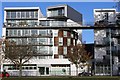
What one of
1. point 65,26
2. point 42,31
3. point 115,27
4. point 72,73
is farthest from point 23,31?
point 115,27

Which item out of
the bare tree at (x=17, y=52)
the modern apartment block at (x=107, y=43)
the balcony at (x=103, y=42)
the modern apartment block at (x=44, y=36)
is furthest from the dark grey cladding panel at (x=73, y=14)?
the bare tree at (x=17, y=52)

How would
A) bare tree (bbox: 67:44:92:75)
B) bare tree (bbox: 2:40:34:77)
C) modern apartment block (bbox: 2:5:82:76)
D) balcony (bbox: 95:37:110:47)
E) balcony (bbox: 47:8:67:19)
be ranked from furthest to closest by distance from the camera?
balcony (bbox: 47:8:67:19)
modern apartment block (bbox: 2:5:82:76)
balcony (bbox: 95:37:110:47)
bare tree (bbox: 67:44:92:75)
bare tree (bbox: 2:40:34:77)

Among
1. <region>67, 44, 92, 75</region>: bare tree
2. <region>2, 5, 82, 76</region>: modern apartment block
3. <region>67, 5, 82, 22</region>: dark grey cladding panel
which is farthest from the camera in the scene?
<region>67, 5, 82, 22</region>: dark grey cladding panel

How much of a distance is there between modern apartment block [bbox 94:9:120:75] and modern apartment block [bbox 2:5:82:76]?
6.28 meters

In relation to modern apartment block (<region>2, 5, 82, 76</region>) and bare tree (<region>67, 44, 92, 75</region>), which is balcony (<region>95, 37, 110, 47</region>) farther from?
bare tree (<region>67, 44, 92, 75</region>)

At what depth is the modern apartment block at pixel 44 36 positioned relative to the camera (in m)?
81.2

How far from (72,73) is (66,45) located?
24.0 ft

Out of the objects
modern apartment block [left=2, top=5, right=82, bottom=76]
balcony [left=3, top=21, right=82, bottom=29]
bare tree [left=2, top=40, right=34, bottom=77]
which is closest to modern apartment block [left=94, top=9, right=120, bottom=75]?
modern apartment block [left=2, top=5, right=82, bottom=76]

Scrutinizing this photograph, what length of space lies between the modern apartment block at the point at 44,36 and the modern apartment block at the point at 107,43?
6.28m

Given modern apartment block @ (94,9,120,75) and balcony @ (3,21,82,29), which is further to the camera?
balcony @ (3,21,82,29)

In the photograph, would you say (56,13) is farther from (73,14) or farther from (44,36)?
(44,36)

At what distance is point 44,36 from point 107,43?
16178 millimetres

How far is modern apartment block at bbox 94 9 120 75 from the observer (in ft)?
261

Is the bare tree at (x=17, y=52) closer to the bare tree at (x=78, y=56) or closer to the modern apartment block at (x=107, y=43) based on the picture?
the bare tree at (x=78, y=56)
